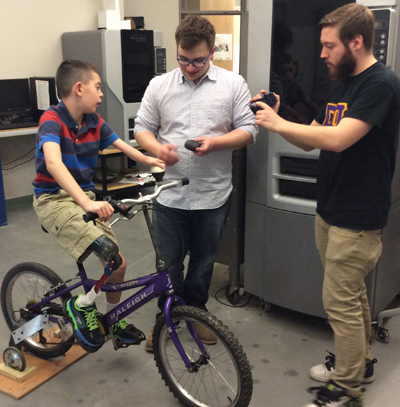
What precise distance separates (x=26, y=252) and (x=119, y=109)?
1.71m

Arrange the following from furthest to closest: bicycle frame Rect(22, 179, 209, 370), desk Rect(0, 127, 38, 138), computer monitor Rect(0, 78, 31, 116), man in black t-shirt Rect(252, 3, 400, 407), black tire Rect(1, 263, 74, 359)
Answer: computer monitor Rect(0, 78, 31, 116) → desk Rect(0, 127, 38, 138) → black tire Rect(1, 263, 74, 359) → bicycle frame Rect(22, 179, 209, 370) → man in black t-shirt Rect(252, 3, 400, 407)

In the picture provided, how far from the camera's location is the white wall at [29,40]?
425cm

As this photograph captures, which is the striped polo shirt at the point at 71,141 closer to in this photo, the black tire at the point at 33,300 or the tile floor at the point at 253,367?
the black tire at the point at 33,300

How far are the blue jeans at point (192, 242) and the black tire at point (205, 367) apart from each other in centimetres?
23

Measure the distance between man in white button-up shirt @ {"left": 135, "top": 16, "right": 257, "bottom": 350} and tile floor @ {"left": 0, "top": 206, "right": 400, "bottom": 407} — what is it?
466 mm

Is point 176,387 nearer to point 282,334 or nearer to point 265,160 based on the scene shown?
point 282,334

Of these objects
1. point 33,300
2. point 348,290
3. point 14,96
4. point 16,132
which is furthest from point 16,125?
point 348,290

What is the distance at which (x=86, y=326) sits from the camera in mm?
1814

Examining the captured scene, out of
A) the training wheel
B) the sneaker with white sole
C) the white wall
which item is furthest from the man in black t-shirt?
the white wall

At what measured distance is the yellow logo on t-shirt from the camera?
1.59 meters

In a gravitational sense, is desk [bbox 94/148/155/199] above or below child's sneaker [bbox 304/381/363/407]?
above

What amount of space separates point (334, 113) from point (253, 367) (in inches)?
46.7

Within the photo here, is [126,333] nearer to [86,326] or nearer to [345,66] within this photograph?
[86,326]

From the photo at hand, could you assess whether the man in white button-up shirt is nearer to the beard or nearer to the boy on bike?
the boy on bike
